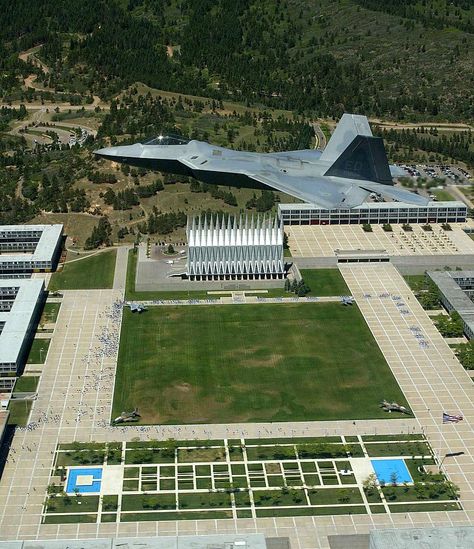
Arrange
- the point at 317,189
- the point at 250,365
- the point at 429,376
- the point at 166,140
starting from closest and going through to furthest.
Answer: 1. the point at 317,189
2. the point at 166,140
3. the point at 429,376
4. the point at 250,365

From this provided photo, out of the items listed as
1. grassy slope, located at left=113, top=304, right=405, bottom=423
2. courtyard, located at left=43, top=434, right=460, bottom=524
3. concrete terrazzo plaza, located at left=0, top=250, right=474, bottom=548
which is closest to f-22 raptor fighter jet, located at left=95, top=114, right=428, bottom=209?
grassy slope, located at left=113, top=304, right=405, bottom=423

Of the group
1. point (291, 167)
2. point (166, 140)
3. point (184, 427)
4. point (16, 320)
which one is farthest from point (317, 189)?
point (16, 320)

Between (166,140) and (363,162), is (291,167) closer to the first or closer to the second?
(363,162)

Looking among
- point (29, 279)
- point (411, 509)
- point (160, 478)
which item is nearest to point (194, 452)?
point (160, 478)

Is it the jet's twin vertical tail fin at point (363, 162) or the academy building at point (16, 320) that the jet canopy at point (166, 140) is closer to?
the jet's twin vertical tail fin at point (363, 162)

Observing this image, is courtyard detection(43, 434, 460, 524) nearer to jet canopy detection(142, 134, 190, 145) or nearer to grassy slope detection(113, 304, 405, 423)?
grassy slope detection(113, 304, 405, 423)

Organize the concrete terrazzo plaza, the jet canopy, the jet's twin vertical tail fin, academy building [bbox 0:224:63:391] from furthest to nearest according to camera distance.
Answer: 1. academy building [bbox 0:224:63:391]
2. the jet canopy
3. the jet's twin vertical tail fin
4. the concrete terrazzo plaza

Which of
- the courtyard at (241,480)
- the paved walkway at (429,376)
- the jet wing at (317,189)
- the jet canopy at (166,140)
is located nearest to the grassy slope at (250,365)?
the paved walkway at (429,376)
